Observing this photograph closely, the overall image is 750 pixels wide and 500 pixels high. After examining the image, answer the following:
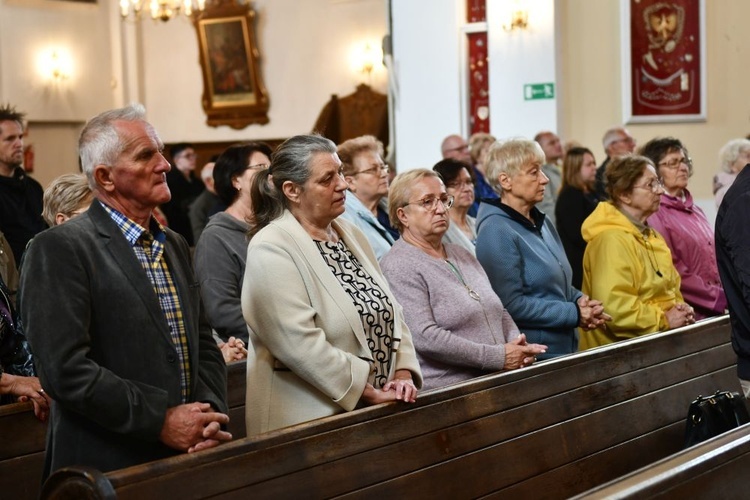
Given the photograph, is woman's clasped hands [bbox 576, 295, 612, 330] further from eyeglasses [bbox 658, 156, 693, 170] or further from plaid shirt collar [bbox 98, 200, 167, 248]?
plaid shirt collar [bbox 98, 200, 167, 248]

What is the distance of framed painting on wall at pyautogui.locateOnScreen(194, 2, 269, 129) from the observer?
15.3m

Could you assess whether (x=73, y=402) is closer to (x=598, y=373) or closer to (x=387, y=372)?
(x=387, y=372)

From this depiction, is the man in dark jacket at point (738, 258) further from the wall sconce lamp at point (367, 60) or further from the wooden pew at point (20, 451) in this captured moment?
the wall sconce lamp at point (367, 60)

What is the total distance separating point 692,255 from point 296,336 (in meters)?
2.68

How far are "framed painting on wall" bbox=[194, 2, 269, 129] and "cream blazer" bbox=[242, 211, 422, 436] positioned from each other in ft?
40.9

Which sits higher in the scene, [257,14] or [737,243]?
[257,14]

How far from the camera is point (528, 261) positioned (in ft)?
13.9

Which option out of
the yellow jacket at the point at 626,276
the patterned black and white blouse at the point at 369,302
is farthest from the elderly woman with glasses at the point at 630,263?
the patterned black and white blouse at the point at 369,302

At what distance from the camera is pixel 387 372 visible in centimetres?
321

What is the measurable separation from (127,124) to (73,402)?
2.03 feet

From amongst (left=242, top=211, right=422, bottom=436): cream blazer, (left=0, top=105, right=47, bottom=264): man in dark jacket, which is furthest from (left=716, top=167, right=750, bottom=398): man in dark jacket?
(left=0, top=105, right=47, bottom=264): man in dark jacket

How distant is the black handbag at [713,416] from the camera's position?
378 cm

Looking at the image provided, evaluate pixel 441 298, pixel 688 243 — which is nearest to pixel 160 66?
pixel 688 243

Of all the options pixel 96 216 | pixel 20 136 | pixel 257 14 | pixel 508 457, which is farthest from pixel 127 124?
pixel 257 14
